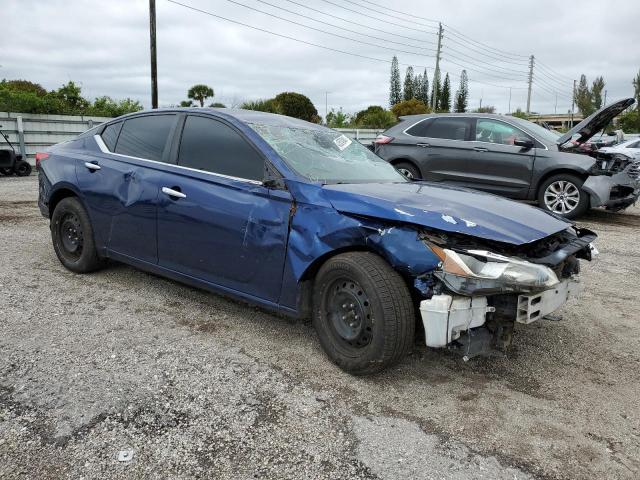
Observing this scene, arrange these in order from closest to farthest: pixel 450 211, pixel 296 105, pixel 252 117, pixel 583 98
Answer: pixel 450 211 → pixel 252 117 → pixel 296 105 → pixel 583 98

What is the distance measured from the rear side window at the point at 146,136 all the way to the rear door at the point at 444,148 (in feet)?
18.7

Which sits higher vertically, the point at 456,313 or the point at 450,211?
the point at 450,211

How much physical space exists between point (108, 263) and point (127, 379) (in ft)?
7.74

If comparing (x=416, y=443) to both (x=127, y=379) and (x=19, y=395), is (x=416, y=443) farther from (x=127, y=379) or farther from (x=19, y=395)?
(x=19, y=395)

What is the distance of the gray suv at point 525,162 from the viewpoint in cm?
824

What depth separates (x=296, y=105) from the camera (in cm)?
3059

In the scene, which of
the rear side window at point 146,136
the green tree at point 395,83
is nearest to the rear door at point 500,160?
the rear side window at point 146,136

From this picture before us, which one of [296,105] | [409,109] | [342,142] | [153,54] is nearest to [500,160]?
[342,142]

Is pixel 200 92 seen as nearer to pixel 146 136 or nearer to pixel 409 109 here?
pixel 409 109

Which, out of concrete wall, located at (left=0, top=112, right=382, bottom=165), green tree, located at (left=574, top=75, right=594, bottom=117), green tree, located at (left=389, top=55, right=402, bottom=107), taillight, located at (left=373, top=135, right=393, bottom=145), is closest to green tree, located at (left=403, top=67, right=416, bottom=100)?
green tree, located at (left=389, top=55, right=402, bottom=107)

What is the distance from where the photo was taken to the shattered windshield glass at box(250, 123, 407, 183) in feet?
11.8

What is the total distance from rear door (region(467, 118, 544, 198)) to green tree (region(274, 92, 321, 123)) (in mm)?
21393

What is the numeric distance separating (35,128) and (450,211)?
1619cm

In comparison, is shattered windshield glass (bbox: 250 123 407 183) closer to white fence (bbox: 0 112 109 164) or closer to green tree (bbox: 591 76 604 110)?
white fence (bbox: 0 112 109 164)
